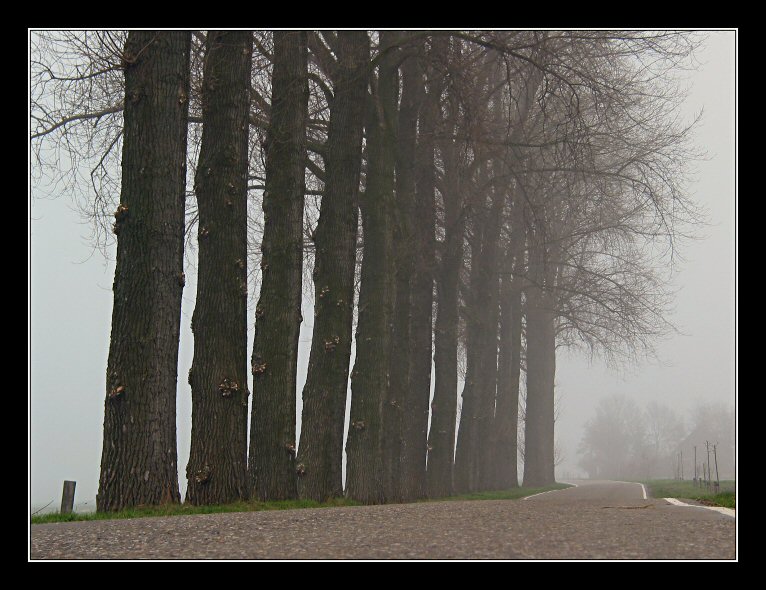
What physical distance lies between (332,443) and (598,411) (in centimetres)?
10661

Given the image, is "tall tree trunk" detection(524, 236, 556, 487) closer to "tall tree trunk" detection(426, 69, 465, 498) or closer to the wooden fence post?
"tall tree trunk" detection(426, 69, 465, 498)

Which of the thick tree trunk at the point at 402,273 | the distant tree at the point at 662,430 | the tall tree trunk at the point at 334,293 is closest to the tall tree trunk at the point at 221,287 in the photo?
the tall tree trunk at the point at 334,293

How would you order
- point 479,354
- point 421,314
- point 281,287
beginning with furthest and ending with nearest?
1. point 479,354
2. point 421,314
3. point 281,287

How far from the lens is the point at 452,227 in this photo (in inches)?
878

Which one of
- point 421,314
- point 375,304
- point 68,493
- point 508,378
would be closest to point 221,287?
point 68,493

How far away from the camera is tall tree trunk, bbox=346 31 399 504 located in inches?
613

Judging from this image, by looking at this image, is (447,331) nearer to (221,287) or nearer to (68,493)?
(68,493)

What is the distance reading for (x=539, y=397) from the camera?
35.6 metres

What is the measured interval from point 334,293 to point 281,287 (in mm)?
1859

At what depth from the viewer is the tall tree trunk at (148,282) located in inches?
404

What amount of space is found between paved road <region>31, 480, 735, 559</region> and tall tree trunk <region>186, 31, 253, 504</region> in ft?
6.77

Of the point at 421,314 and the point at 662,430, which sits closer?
the point at 421,314

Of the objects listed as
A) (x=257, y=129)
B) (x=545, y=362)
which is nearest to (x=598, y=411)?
(x=545, y=362)
